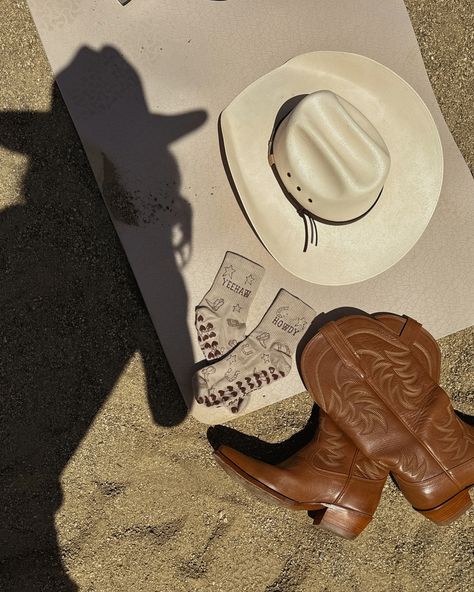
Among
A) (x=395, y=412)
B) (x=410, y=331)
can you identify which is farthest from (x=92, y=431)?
A: (x=410, y=331)

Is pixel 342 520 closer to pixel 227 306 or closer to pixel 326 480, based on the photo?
pixel 326 480

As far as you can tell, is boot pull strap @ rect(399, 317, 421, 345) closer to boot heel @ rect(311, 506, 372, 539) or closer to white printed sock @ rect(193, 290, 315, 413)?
white printed sock @ rect(193, 290, 315, 413)

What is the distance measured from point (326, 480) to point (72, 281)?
1003 millimetres

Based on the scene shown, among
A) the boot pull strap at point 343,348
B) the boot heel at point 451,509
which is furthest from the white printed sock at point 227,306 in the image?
the boot heel at point 451,509

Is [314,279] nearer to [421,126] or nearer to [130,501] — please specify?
[421,126]

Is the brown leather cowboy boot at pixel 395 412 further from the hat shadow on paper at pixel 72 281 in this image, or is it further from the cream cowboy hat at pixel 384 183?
the hat shadow on paper at pixel 72 281

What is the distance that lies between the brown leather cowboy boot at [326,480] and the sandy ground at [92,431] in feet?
0.38

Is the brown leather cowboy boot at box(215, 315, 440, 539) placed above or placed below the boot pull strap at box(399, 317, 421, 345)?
below

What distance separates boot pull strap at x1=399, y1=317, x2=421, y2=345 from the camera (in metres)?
1.75

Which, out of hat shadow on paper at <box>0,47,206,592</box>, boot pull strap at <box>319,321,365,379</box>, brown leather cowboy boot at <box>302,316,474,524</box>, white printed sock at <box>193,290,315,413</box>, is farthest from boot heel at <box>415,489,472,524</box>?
hat shadow on paper at <box>0,47,206,592</box>

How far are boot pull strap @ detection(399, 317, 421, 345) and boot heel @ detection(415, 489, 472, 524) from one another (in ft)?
1.61

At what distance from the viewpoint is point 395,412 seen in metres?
1.67

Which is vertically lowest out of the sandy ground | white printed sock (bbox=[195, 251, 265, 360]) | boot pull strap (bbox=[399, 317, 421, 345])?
the sandy ground

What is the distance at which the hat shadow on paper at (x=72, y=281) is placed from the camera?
1.68 meters
